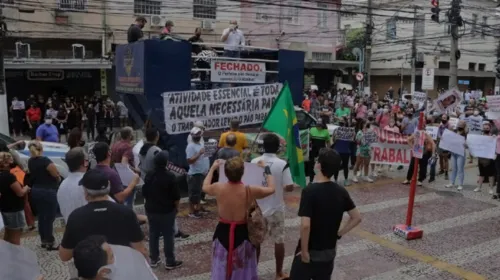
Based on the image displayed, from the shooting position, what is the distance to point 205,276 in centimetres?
604

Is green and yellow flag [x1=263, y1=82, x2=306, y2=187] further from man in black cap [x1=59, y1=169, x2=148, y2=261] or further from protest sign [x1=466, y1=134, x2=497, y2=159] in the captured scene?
protest sign [x1=466, y1=134, x2=497, y2=159]

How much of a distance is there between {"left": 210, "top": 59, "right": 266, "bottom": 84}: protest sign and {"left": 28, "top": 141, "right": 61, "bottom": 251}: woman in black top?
4512mm

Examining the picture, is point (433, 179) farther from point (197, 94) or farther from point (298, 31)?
point (298, 31)

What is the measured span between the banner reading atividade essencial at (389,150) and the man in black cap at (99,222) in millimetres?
8895

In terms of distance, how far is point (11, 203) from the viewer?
19.5ft

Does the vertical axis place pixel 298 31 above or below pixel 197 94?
above

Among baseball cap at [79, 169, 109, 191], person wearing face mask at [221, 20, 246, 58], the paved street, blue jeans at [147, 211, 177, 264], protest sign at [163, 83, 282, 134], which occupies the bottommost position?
the paved street

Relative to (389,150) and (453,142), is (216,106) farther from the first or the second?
(453,142)

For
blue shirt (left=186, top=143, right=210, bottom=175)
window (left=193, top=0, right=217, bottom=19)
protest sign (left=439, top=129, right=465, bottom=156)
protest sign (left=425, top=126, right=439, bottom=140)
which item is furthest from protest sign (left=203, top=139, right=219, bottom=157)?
window (left=193, top=0, right=217, bottom=19)

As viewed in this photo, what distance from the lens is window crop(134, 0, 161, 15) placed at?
2606 cm

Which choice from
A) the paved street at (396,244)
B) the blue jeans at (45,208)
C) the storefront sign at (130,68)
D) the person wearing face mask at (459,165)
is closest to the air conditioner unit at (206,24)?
the storefront sign at (130,68)

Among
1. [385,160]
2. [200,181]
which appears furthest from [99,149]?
[385,160]

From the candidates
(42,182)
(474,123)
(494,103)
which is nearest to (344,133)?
(494,103)

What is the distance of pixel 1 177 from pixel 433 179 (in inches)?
375
